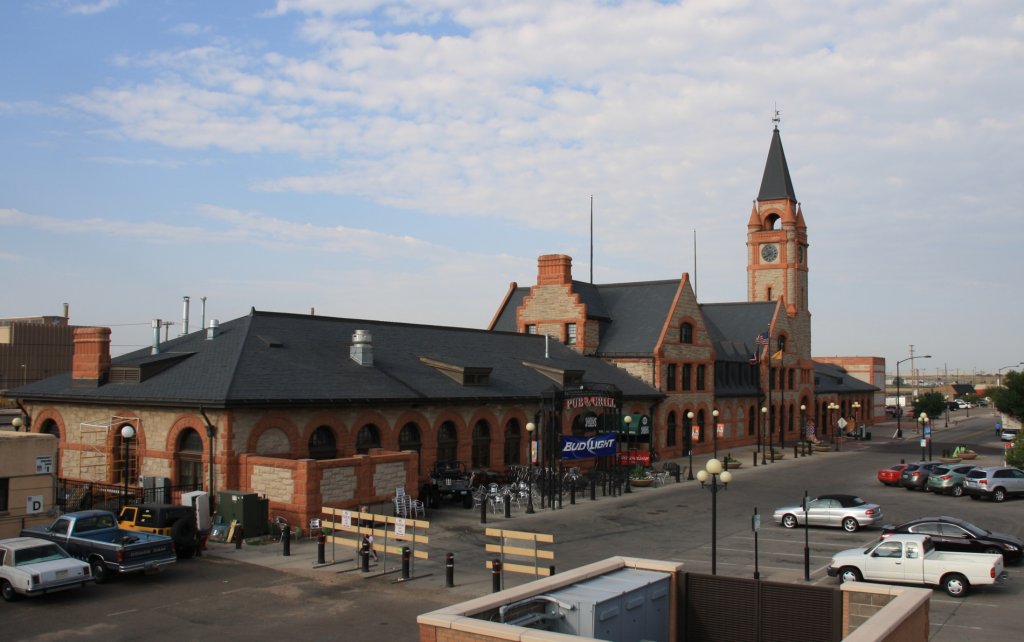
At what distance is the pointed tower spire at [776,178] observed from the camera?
90250 millimetres

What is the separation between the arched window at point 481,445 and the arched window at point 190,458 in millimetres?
13404

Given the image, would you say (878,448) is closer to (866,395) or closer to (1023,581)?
(866,395)

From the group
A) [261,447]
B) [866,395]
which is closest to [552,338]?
[261,447]

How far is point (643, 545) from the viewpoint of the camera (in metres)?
27.7

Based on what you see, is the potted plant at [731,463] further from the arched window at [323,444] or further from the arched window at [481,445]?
the arched window at [323,444]

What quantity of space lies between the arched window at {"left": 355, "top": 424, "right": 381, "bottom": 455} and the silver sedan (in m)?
16.2

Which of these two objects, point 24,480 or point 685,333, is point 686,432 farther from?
point 24,480

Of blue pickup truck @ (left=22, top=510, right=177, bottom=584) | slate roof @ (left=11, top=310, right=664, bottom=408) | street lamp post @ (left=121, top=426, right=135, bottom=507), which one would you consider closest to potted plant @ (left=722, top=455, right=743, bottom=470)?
slate roof @ (left=11, top=310, right=664, bottom=408)

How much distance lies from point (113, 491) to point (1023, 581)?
3110 cm

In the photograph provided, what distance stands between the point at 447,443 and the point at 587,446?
6.79 m

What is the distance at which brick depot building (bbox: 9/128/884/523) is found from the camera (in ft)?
100

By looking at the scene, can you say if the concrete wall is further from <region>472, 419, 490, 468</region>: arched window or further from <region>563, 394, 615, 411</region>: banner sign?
<region>563, 394, 615, 411</region>: banner sign

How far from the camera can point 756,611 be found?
13.5 metres

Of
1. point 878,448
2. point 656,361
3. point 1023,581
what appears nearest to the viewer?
point 1023,581
